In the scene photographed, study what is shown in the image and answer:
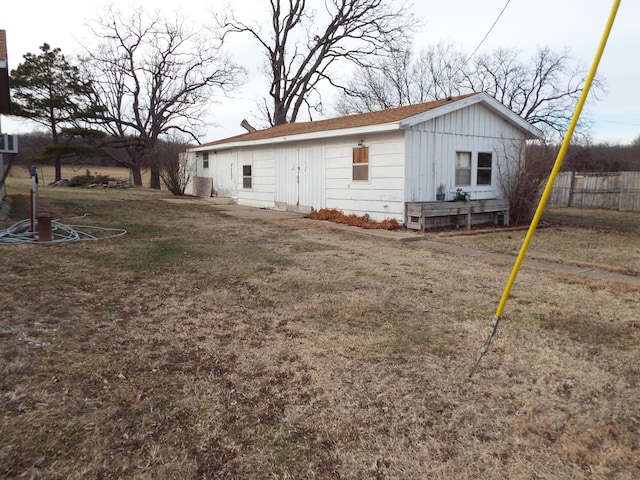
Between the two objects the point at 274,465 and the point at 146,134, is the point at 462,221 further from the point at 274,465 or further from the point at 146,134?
the point at 146,134

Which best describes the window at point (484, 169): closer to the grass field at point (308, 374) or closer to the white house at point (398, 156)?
the white house at point (398, 156)

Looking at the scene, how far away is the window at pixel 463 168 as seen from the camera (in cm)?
1163

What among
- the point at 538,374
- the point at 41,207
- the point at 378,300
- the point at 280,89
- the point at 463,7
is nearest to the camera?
the point at 538,374

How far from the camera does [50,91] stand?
26422 mm

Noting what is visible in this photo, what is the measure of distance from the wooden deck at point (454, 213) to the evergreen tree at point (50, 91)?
23.2m

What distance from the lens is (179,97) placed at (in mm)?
28812

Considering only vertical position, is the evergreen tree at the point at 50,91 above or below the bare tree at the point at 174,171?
above

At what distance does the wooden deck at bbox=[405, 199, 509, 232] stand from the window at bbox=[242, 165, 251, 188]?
7821 millimetres

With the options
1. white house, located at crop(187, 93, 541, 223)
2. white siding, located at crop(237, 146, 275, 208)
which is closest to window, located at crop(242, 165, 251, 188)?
white siding, located at crop(237, 146, 275, 208)

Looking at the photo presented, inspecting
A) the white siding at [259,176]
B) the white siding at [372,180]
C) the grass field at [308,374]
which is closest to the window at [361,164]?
the white siding at [372,180]

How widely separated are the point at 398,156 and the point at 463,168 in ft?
7.50

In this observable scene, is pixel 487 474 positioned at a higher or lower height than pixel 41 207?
lower

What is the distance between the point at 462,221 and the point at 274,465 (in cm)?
1000

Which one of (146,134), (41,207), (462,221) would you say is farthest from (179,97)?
(462,221)
